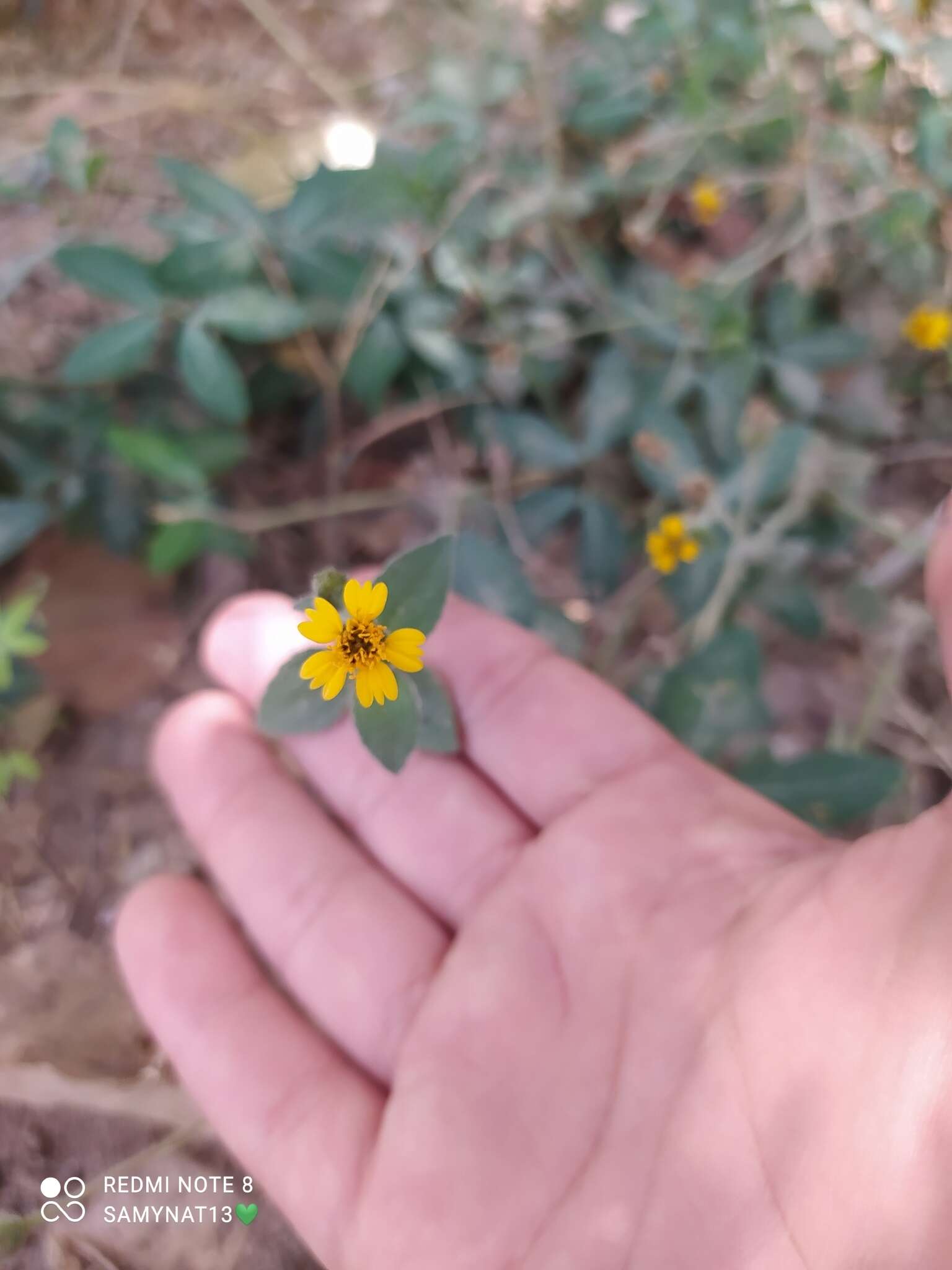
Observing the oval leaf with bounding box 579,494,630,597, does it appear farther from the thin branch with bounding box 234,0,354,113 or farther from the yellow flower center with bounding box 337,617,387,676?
the thin branch with bounding box 234,0,354,113

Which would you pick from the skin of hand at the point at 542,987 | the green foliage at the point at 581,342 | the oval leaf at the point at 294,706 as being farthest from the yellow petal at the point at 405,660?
the green foliage at the point at 581,342

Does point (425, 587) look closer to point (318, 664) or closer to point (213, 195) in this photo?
point (318, 664)

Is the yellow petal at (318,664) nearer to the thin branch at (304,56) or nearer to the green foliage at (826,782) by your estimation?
the green foliage at (826,782)

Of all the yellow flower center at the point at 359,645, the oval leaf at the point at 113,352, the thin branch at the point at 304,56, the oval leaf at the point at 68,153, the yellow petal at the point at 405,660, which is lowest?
the oval leaf at the point at 113,352

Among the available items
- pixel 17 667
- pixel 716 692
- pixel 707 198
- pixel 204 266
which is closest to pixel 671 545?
pixel 716 692

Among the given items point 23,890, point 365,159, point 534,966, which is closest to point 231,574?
point 23,890

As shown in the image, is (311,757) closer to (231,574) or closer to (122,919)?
(122,919)
